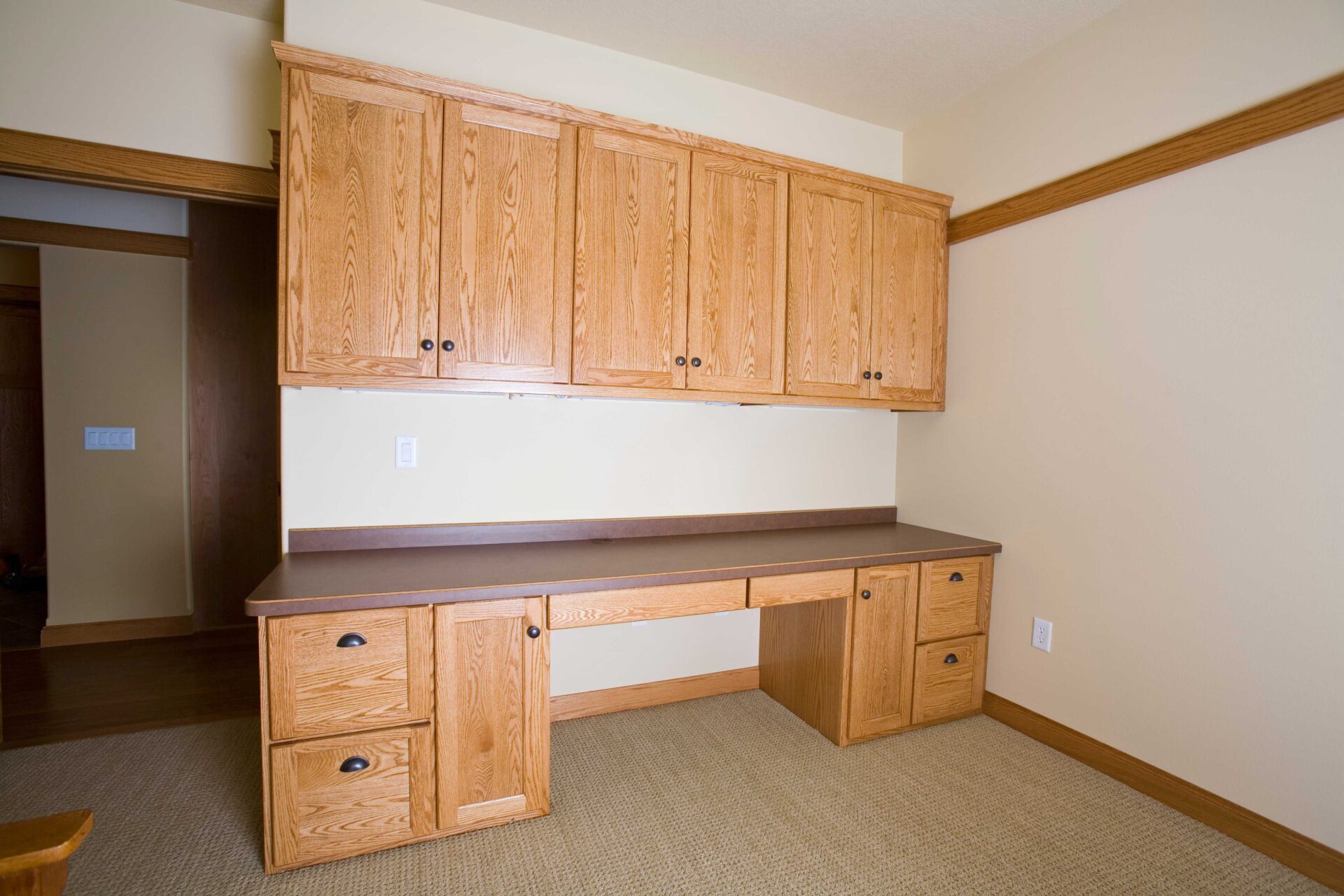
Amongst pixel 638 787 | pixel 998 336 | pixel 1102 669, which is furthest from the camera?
pixel 998 336

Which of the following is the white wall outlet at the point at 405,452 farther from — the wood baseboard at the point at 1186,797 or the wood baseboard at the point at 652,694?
the wood baseboard at the point at 1186,797

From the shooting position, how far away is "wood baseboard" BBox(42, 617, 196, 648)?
3.22 meters

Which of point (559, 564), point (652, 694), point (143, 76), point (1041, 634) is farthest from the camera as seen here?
point (652, 694)

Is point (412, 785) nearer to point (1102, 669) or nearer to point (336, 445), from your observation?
point (336, 445)

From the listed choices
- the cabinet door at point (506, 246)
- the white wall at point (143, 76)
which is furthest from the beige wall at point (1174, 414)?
the white wall at point (143, 76)

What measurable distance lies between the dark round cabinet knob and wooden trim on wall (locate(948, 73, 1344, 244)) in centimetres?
290

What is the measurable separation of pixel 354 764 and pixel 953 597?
7.01 feet

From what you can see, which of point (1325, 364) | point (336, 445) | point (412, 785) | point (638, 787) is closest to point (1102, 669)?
point (1325, 364)

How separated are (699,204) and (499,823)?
2.10m

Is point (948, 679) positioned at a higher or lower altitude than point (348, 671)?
lower

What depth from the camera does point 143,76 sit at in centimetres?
209

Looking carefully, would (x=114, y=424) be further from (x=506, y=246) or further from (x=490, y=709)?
(x=490, y=709)

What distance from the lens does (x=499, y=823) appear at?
178cm

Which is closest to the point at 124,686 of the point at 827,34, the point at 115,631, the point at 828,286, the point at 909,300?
the point at 115,631
